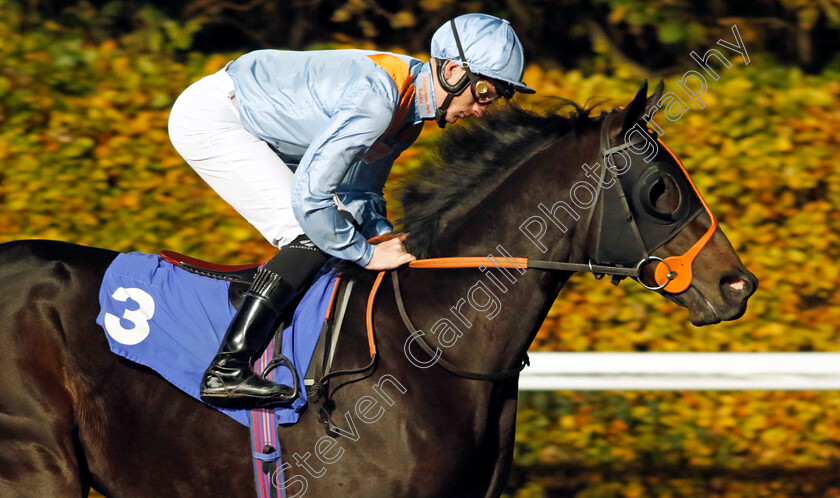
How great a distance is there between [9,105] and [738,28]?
164 inches

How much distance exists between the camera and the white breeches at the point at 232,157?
2717mm

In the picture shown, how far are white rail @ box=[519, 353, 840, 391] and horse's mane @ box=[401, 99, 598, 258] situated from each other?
1.18 metres

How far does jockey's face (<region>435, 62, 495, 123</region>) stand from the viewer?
2.60 metres

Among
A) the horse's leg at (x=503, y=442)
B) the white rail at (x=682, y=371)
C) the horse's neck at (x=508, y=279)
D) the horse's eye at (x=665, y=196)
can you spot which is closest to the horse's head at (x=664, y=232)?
the horse's eye at (x=665, y=196)

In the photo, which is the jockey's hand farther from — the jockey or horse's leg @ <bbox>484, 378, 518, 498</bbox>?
horse's leg @ <bbox>484, 378, 518, 498</bbox>

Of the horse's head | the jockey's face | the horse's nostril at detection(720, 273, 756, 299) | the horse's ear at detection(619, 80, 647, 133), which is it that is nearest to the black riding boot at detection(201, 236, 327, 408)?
the jockey's face

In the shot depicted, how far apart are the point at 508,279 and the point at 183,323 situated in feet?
3.14

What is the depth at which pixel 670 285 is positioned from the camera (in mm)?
2439

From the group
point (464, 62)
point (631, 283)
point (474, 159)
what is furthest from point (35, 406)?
point (631, 283)

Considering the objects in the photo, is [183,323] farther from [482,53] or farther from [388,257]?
[482,53]

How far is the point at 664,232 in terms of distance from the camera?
243cm

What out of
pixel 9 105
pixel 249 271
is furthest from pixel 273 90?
pixel 9 105

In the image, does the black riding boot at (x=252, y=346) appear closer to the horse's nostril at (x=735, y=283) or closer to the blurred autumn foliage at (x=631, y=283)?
the horse's nostril at (x=735, y=283)

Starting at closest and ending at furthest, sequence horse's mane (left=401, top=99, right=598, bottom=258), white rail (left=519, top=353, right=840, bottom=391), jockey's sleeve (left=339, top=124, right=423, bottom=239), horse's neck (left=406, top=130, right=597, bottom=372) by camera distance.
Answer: horse's neck (left=406, top=130, right=597, bottom=372)
horse's mane (left=401, top=99, right=598, bottom=258)
jockey's sleeve (left=339, top=124, right=423, bottom=239)
white rail (left=519, top=353, right=840, bottom=391)
